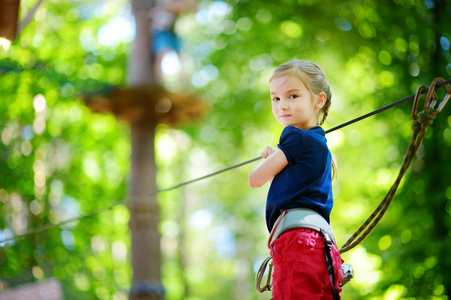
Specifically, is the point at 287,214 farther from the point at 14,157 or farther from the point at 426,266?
the point at 14,157

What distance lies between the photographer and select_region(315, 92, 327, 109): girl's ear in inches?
81.0

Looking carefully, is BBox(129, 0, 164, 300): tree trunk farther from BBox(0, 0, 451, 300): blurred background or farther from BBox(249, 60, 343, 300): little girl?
BBox(249, 60, 343, 300): little girl

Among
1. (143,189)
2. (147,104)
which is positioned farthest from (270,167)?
(143,189)

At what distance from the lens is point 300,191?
1923 mm

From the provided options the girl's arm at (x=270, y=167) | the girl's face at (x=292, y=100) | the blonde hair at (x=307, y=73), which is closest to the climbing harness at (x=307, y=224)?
the girl's arm at (x=270, y=167)

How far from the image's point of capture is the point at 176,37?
696 cm

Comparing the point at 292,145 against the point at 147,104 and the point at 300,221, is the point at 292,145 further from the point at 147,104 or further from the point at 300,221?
the point at 147,104

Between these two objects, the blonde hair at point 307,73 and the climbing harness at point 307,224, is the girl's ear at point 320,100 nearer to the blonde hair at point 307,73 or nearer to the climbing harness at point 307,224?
the blonde hair at point 307,73

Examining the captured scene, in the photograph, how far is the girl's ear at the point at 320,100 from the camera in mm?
2059

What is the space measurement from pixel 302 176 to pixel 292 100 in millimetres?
284

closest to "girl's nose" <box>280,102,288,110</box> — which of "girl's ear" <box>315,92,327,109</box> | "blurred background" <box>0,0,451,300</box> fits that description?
"girl's ear" <box>315,92,327,109</box>

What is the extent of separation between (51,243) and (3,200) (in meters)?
1.22

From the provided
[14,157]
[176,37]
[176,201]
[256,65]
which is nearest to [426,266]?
[176,37]

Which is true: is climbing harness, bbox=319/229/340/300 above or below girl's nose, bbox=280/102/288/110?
below
